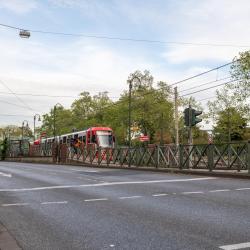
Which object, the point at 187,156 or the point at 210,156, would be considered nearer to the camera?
the point at 210,156

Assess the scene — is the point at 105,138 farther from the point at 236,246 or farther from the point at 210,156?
the point at 236,246

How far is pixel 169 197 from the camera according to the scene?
11359mm

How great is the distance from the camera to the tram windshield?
1736 inches

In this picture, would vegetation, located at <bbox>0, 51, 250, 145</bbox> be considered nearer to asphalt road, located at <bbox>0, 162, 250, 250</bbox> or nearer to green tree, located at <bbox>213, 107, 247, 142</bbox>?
green tree, located at <bbox>213, 107, 247, 142</bbox>

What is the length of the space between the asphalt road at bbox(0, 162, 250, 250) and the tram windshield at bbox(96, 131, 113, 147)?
31.0 metres

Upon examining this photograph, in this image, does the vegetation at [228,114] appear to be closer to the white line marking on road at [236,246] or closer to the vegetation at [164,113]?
the vegetation at [164,113]

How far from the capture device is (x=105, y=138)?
4453cm

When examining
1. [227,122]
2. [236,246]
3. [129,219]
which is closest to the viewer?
[236,246]

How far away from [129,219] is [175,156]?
1578cm

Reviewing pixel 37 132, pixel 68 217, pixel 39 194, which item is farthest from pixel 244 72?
pixel 37 132

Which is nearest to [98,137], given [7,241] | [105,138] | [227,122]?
[105,138]

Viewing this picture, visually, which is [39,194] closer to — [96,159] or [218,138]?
[96,159]

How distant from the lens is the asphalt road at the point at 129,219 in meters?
6.29

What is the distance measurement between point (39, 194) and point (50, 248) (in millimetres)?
6666
